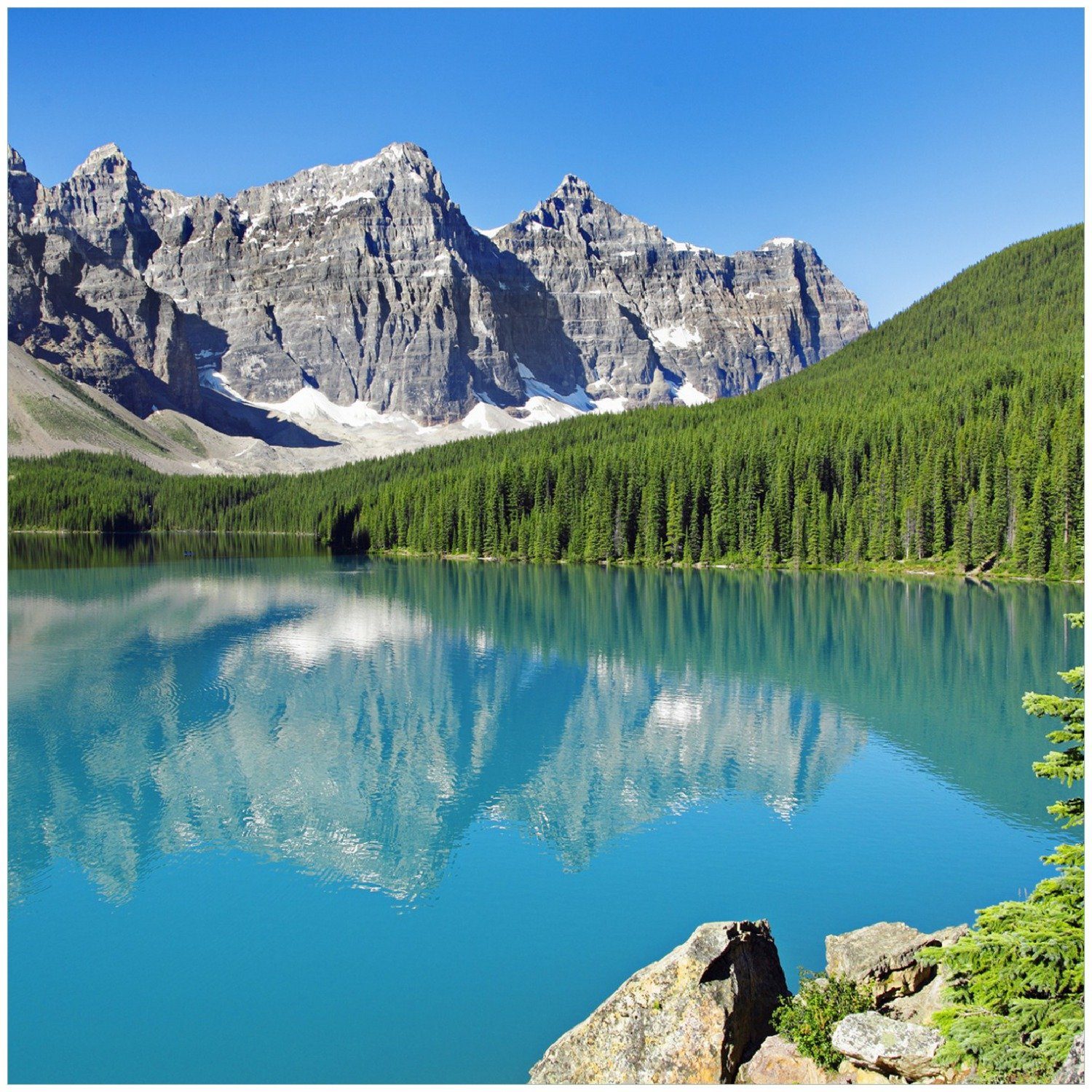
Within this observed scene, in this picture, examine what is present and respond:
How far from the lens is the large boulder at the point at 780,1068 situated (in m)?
8.77

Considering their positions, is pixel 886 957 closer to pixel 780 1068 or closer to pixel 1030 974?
pixel 780 1068

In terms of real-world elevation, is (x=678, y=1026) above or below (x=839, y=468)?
below

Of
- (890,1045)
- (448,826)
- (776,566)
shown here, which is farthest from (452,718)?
(776,566)

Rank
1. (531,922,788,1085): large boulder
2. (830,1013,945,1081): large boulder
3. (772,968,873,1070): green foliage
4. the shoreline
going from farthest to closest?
the shoreline, (531,922,788,1085): large boulder, (772,968,873,1070): green foliage, (830,1013,945,1081): large boulder

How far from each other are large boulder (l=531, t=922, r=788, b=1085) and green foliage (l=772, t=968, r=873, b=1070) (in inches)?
13.2

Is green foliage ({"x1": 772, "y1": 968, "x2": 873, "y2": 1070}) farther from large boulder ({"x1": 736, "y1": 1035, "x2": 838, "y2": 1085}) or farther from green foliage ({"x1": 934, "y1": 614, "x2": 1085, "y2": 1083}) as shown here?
green foliage ({"x1": 934, "y1": 614, "x2": 1085, "y2": 1083})

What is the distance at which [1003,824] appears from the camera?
18.9 metres

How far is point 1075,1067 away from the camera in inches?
243

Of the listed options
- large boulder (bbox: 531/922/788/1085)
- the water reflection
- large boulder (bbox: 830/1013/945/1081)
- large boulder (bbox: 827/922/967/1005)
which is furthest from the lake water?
large boulder (bbox: 830/1013/945/1081)

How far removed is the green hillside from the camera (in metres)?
75.9

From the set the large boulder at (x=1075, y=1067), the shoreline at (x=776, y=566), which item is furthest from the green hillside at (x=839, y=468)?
the large boulder at (x=1075, y=1067)

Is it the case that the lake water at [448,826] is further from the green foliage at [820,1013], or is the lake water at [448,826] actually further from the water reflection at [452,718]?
the green foliage at [820,1013]

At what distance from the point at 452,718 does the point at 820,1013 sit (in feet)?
66.4

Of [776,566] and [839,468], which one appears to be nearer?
[776,566]
